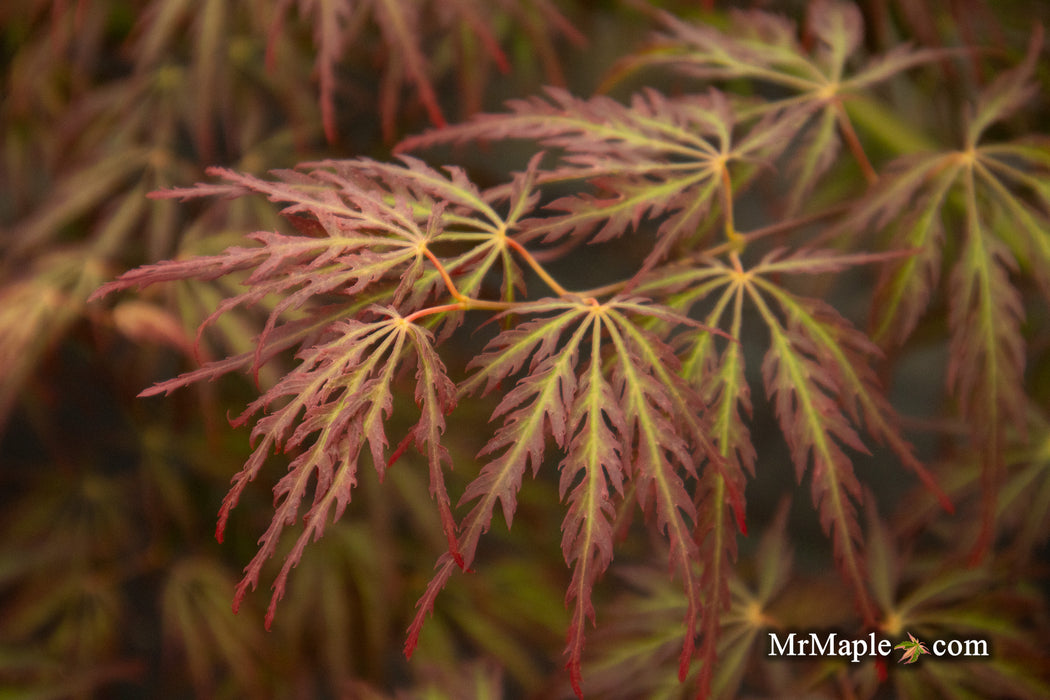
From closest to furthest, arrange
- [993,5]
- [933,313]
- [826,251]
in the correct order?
[826,251], [993,5], [933,313]

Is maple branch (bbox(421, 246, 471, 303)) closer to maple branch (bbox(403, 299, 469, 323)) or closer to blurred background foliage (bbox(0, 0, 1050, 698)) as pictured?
maple branch (bbox(403, 299, 469, 323))

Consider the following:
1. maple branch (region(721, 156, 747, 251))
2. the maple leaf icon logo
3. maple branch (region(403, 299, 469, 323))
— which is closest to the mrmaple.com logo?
the maple leaf icon logo

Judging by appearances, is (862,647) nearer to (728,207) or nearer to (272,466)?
(728,207)

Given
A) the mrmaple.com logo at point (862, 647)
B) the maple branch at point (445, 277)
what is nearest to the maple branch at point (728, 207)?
the maple branch at point (445, 277)

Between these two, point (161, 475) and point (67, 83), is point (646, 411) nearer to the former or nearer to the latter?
point (161, 475)

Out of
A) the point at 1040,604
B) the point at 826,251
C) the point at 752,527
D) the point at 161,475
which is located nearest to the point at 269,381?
the point at 161,475

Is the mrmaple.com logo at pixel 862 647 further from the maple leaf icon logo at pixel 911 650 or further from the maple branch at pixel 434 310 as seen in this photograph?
the maple branch at pixel 434 310
